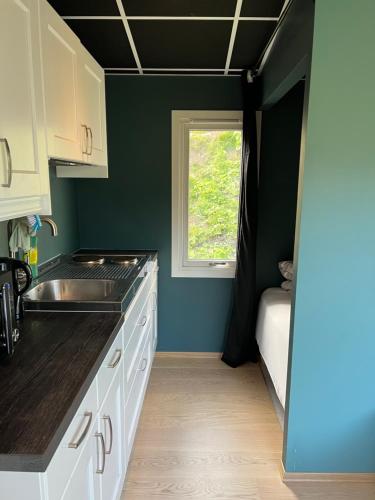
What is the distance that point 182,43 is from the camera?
2.14 m

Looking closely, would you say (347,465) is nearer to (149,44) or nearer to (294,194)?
(294,194)

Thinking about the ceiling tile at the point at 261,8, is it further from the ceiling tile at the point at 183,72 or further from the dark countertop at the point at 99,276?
the dark countertop at the point at 99,276

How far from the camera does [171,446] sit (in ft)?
6.79

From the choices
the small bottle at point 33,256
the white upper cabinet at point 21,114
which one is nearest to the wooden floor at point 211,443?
the small bottle at point 33,256

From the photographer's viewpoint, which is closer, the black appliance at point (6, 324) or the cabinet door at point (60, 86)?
the black appliance at point (6, 324)

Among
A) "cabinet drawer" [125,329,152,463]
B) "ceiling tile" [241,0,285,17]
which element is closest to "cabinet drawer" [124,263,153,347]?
"cabinet drawer" [125,329,152,463]

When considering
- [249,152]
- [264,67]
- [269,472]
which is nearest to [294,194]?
[249,152]

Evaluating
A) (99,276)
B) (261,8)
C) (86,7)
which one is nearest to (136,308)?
(99,276)

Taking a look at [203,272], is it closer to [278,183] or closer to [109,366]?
[278,183]

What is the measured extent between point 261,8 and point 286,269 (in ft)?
5.76

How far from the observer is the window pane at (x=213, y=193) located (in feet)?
9.36

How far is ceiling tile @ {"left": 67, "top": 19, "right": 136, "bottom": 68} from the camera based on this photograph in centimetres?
193

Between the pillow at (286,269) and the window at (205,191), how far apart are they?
399mm

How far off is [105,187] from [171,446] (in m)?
1.95
